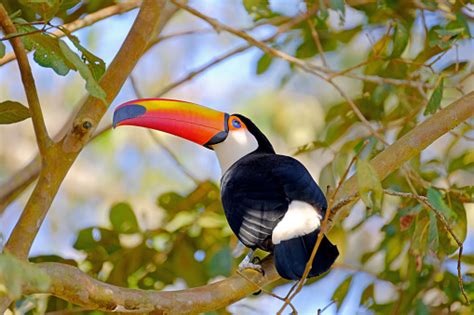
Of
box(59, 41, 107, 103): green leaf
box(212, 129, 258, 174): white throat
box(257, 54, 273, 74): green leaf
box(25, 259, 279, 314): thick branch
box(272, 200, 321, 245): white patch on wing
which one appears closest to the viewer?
box(59, 41, 107, 103): green leaf

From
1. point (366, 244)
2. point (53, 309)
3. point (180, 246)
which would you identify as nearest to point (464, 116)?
point (180, 246)

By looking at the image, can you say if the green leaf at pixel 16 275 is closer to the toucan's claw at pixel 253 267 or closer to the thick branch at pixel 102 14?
the toucan's claw at pixel 253 267

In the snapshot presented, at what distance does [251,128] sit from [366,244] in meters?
4.14

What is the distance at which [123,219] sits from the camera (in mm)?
3869

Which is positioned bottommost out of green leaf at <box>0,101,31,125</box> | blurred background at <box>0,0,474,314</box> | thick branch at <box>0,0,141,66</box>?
blurred background at <box>0,0,474,314</box>

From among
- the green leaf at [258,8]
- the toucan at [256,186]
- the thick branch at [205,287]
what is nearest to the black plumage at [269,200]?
the toucan at [256,186]

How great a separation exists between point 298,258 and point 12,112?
93cm

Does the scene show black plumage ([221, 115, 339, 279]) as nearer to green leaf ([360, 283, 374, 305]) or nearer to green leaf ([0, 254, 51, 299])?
green leaf ([360, 283, 374, 305])

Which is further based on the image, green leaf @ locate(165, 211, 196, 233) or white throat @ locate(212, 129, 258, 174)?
green leaf @ locate(165, 211, 196, 233)

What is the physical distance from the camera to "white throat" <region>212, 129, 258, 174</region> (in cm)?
355

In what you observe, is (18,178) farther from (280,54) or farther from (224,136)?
(280,54)

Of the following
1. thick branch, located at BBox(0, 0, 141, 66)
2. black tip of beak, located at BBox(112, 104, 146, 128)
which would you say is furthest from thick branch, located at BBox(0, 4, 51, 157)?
thick branch, located at BBox(0, 0, 141, 66)

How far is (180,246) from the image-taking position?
387 centimetres

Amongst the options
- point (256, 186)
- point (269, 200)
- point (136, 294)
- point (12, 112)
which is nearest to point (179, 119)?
point (256, 186)
